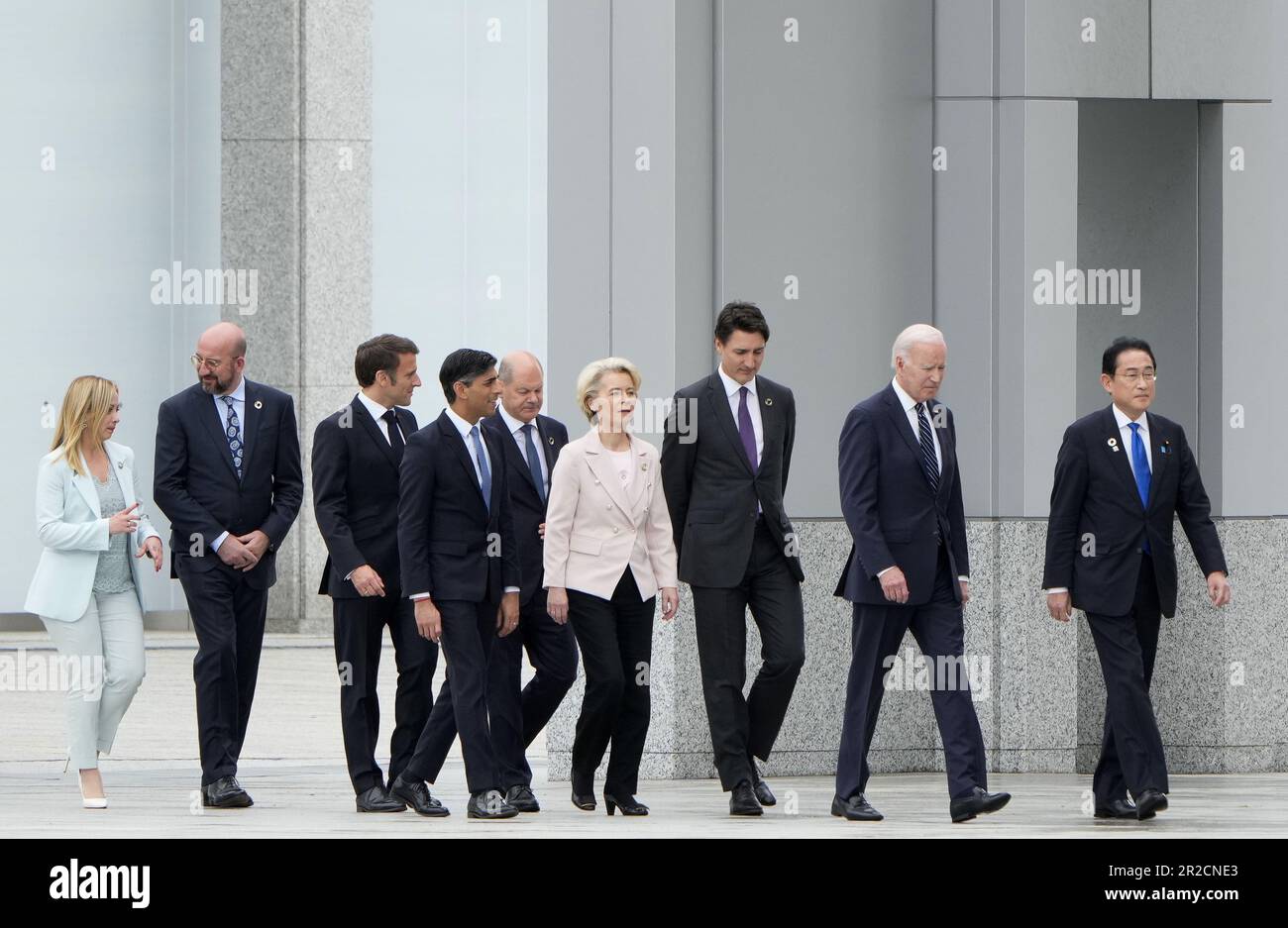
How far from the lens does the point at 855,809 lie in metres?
8.47

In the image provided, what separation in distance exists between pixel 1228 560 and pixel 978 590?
131 cm

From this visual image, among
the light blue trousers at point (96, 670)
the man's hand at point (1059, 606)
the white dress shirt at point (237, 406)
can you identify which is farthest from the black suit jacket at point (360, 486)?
the man's hand at point (1059, 606)

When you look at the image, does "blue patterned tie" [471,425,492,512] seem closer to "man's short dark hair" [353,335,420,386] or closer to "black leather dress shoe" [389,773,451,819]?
"man's short dark hair" [353,335,420,386]

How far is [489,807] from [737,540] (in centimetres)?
148

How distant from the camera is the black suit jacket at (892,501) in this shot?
8375mm

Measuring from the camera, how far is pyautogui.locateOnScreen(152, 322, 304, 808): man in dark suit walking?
909 centimetres

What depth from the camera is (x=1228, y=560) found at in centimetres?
1065

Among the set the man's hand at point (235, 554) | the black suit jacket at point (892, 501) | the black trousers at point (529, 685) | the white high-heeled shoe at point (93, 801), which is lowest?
the white high-heeled shoe at point (93, 801)

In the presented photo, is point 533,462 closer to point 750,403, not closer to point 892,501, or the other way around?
point 750,403

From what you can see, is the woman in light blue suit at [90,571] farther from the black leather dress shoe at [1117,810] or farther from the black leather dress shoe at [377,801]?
the black leather dress shoe at [1117,810]

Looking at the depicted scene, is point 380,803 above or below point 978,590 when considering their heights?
below

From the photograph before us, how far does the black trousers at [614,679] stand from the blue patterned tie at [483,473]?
0.53 meters
